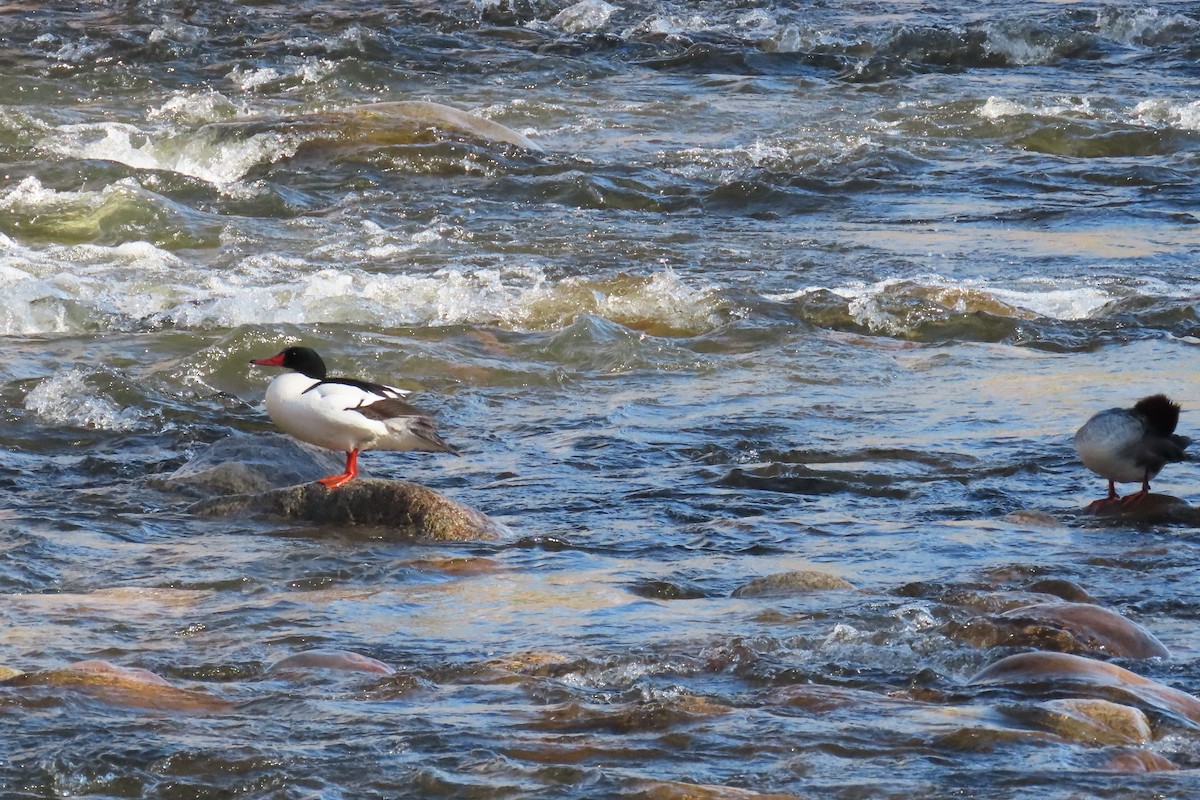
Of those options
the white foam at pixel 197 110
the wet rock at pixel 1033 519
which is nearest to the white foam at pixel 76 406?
the wet rock at pixel 1033 519

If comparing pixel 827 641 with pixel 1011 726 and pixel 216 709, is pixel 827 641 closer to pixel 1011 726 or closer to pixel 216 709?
pixel 1011 726

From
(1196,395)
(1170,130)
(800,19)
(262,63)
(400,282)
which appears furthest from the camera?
(800,19)

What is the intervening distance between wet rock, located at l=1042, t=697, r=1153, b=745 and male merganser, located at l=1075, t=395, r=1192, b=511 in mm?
2394

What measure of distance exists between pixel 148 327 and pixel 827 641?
18.1 feet

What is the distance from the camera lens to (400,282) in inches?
401

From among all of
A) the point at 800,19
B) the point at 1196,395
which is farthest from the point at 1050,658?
the point at 800,19

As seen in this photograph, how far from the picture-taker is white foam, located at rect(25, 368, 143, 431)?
760cm

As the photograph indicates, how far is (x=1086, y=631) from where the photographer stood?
480 centimetres

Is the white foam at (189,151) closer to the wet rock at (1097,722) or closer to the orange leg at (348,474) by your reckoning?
the orange leg at (348,474)

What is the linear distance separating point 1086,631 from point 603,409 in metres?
3.66

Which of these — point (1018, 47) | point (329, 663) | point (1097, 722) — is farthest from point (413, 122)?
point (1097, 722)

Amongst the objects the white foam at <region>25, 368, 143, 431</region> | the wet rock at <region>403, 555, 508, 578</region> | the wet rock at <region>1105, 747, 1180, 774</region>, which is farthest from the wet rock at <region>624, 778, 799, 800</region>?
the white foam at <region>25, 368, 143, 431</region>

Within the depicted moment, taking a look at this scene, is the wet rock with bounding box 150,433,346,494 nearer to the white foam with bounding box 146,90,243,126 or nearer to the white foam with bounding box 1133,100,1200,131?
the white foam with bounding box 146,90,243,126

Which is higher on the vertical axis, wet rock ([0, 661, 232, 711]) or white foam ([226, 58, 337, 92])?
white foam ([226, 58, 337, 92])
